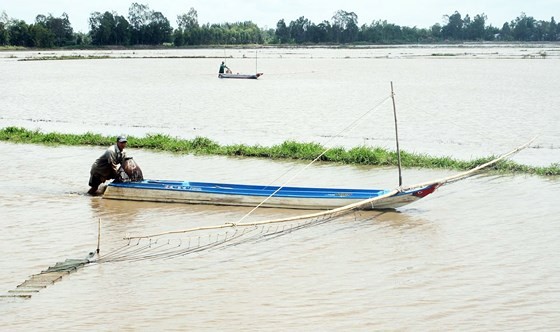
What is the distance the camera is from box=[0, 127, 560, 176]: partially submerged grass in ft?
48.8

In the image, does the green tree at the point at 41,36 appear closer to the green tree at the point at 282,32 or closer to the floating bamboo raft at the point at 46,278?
the green tree at the point at 282,32

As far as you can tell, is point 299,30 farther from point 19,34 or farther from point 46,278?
point 46,278

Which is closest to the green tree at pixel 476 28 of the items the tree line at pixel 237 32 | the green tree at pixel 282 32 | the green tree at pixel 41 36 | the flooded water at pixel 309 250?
the tree line at pixel 237 32

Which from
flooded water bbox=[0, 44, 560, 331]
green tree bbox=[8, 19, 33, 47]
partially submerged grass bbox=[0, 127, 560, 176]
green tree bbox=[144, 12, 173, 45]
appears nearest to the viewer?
flooded water bbox=[0, 44, 560, 331]

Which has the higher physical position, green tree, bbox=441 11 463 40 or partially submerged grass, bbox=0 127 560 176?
green tree, bbox=441 11 463 40

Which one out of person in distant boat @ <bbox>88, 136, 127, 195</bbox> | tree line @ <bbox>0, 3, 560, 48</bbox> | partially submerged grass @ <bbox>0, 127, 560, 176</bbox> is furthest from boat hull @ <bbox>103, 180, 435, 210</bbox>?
tree line @ <bbox>0, 3, 560, 48</bbox>

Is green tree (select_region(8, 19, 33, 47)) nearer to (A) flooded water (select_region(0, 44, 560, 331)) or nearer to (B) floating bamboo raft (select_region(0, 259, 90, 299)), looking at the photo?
(A) flooded water (select_region(0, 44, 560, 331))

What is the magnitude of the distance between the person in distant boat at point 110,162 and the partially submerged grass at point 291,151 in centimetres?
467

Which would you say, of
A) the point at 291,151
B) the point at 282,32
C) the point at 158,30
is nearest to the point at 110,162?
the point at 291,151

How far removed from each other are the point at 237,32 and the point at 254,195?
141m

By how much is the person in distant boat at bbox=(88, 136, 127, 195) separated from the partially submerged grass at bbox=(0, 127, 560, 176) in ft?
15.3

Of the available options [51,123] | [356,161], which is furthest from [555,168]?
[51,123]

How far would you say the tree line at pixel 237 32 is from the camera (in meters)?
129

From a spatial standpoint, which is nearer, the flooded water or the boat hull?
the flooded water
